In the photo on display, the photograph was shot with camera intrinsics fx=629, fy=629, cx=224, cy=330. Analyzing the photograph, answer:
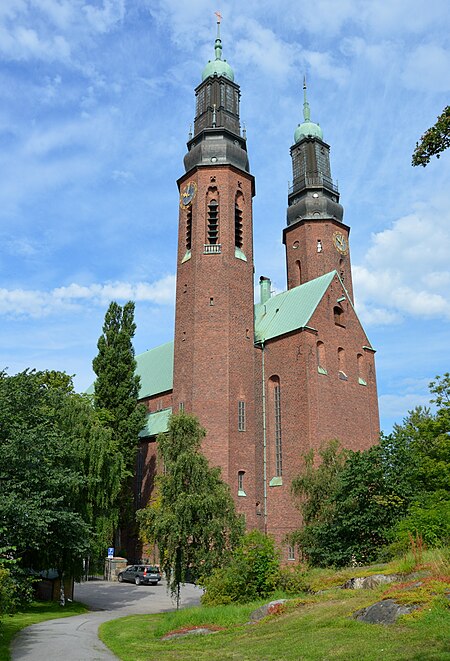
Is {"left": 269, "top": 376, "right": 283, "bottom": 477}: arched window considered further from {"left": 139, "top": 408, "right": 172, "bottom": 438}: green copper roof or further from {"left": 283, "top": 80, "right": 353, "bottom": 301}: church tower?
{"left": 283, "top": 80, "right": 353, "bottom": 301}: church tower

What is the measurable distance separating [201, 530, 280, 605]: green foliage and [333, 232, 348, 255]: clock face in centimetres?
3798

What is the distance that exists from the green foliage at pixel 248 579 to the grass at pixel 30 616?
554 cm

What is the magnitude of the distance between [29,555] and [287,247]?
37.3 metres

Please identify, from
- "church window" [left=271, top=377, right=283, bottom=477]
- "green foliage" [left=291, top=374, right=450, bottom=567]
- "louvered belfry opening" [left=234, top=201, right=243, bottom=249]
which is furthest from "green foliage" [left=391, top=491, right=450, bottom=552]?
"louvered belfry opening" [left=234, top=201, right=243, bottom=249]

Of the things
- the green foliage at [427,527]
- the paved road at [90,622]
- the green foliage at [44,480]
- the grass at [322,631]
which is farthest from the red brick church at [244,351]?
the grass at [322,631]

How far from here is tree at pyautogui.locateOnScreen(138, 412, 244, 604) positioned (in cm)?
2139

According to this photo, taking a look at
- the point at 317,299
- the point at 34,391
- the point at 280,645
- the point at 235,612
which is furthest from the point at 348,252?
the point at 280,645

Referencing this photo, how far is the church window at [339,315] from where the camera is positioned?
135ft

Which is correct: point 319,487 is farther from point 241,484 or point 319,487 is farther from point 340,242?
point 340,242

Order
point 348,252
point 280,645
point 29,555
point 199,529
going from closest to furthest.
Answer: point 280,645, point 199,529, point 29,555, point 348,252

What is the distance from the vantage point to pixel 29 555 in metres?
24.2

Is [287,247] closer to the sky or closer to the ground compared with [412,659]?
closer to the sky

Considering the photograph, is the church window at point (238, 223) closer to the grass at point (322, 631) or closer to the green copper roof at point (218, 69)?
the green copper roof at point (218, 69)

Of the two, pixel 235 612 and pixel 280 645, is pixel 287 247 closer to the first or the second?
pixel 235 612
